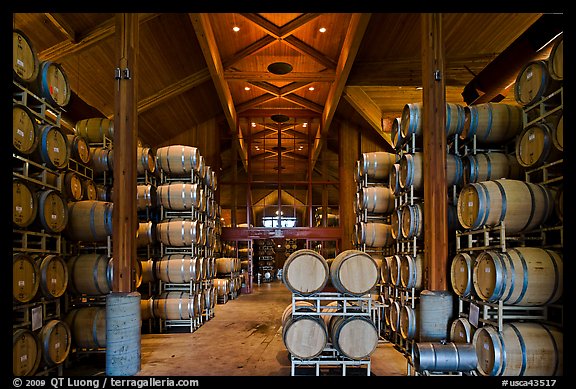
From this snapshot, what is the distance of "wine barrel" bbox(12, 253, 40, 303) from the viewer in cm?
500

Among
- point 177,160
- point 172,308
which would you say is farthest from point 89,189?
point 172,308

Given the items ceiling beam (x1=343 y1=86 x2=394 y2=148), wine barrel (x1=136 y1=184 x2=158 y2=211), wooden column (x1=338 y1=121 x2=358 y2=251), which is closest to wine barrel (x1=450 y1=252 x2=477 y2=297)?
wine barrel (x1=136 y1=184 x2=158 y2=211)

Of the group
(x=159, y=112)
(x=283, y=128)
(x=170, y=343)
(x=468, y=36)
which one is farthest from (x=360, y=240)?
(x=283, y=128)

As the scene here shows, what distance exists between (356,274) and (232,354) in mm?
2745

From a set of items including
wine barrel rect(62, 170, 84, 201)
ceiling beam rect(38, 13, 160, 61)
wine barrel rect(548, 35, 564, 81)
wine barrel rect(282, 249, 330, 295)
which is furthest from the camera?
ceiling beam rect(38, 13, 160, 61)

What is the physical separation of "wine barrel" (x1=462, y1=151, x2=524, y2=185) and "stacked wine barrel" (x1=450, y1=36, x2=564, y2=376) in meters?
0.02

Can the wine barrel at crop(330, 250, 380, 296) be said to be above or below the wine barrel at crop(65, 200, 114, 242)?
below

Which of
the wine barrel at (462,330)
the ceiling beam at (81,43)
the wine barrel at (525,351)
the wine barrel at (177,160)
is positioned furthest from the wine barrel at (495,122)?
the ceiling beam at (81,43)

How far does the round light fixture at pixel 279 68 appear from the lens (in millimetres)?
13508

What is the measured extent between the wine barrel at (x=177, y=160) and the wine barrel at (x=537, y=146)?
649cm

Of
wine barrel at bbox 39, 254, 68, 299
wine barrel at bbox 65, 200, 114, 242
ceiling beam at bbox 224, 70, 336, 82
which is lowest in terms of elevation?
wine barrel at bbox 39, 254, 68, 299

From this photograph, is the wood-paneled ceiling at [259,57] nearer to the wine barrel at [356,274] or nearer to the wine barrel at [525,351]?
the wine barrel at [356,274]

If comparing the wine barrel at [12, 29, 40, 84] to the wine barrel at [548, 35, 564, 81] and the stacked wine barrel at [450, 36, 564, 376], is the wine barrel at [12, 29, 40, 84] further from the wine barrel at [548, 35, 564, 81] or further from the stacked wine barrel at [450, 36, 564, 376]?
the wine barrel at [548, 35, 564, 81]
